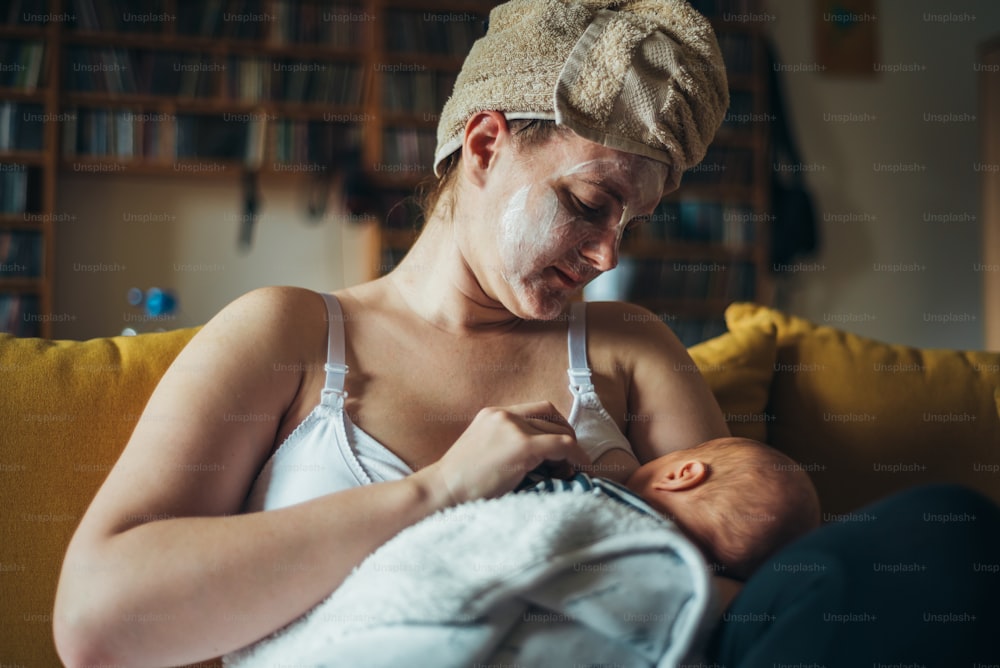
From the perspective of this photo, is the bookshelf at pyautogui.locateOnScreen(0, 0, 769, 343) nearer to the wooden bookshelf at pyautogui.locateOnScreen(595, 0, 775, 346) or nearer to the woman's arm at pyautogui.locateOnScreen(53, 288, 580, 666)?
the wooden bookshelf at pyautogui.locateOnScreen(595, 0, 775, 346)

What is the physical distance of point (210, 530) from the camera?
3.40 ft

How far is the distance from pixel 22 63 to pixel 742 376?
3830 millimetres

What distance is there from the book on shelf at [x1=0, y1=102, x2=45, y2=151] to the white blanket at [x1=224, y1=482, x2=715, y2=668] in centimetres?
393

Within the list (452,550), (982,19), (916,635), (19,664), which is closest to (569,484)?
(452,550)

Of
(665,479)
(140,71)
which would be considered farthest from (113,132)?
(665,479)

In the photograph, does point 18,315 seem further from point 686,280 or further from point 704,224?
point 704,224

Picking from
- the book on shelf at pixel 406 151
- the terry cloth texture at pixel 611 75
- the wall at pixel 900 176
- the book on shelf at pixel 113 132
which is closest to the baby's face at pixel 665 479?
the terry cloth texture at pixel 611 75

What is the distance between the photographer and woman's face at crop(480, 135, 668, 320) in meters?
1.29

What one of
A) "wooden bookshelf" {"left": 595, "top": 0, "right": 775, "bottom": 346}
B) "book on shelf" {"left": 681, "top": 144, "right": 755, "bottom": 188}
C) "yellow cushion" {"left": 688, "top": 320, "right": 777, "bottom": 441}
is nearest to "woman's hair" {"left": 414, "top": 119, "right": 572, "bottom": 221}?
"yellow cushion" {"left": 688, "top": 320, "right": 777, "bottom": 441}

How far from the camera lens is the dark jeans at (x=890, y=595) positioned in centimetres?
86

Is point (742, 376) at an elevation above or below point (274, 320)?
below

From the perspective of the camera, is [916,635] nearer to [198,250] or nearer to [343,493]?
[343,493]

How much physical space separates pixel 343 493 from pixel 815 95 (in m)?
4.90

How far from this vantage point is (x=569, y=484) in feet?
3.63
